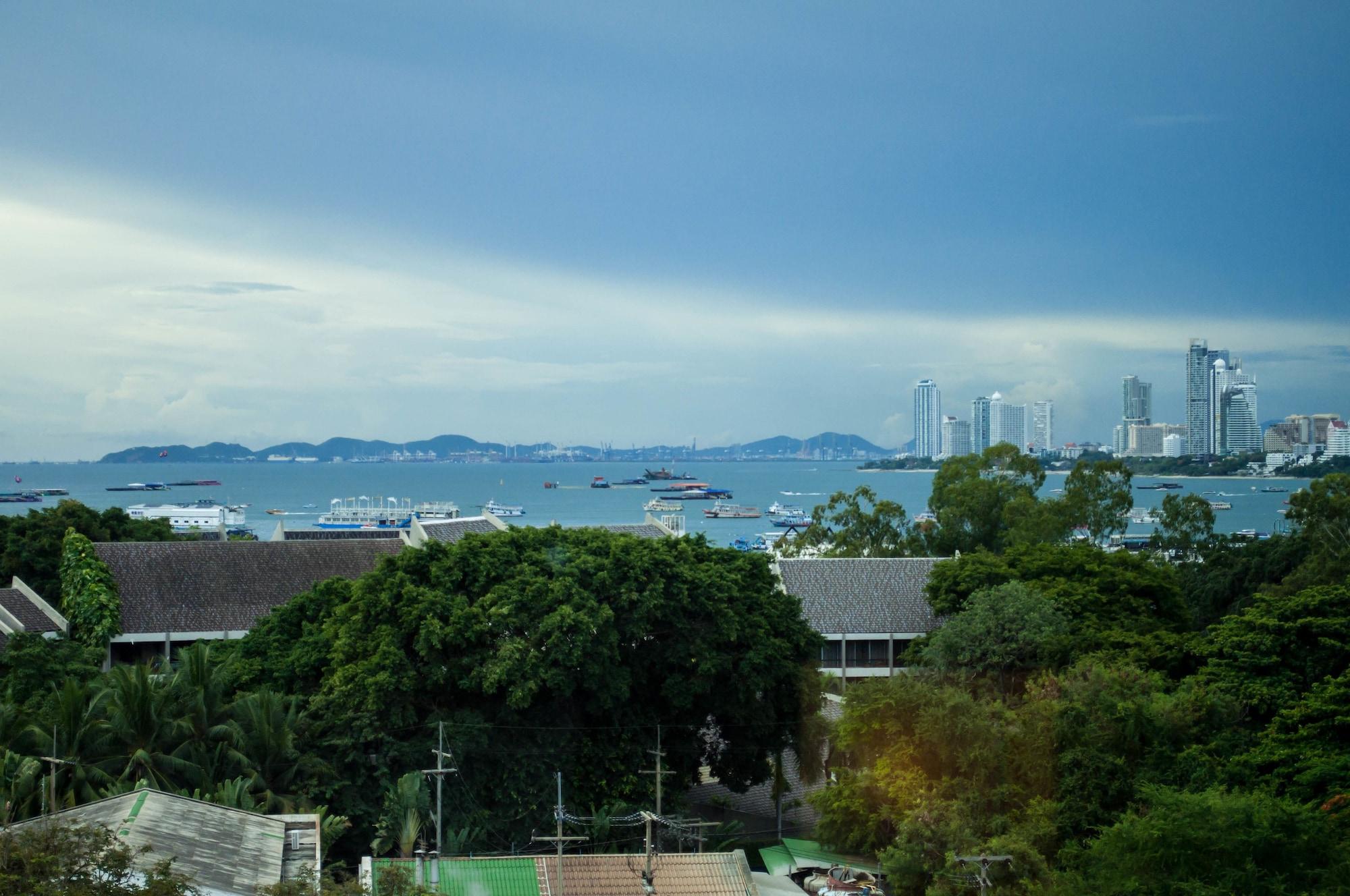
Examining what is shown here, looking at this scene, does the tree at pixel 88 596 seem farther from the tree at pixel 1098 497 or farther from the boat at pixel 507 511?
the boat at pixel 507 511

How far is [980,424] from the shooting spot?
112375mm

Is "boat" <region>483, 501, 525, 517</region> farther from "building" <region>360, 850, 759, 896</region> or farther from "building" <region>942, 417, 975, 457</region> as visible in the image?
"building" <region>360, 850, 759, 896</region>

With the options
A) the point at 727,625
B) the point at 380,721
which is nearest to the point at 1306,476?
the point at 727,625

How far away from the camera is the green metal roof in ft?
53.6

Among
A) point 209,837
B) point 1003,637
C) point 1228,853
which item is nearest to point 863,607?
point 1003,637

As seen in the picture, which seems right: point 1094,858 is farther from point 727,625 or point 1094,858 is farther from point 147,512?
point 147,512

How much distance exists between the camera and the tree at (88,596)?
84.5 ft

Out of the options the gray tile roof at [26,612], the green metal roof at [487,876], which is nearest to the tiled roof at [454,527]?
the gray tile roof at [26,612]

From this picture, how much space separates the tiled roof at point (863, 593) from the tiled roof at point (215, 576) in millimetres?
9916

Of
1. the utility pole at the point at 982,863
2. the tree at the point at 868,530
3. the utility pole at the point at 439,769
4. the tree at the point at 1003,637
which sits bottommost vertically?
the utility pole at the point at 982,863

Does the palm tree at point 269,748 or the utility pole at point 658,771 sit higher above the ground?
the palm tree at point 269,748

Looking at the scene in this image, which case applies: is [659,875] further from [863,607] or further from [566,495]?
[566,495]

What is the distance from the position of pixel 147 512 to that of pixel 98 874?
310 feet

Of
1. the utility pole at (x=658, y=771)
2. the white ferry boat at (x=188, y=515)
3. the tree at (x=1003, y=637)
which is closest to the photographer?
the utility pole at (x=658, y=771)
